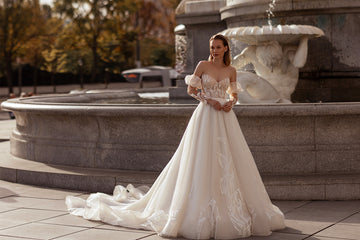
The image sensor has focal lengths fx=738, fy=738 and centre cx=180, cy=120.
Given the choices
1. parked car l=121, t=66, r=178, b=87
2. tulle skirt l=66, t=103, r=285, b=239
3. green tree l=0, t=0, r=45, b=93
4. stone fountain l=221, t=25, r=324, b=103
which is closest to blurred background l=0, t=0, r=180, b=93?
green tree l=0, t=0, r=45, b=93

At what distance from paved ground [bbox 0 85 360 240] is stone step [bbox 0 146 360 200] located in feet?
0.42

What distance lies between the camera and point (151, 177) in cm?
841

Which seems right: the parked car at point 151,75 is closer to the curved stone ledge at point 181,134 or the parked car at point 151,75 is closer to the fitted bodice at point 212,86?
the curved stone ledge at point 181,134

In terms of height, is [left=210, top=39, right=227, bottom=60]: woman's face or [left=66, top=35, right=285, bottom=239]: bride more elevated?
[left=210, top=39, right=227, bottom=60]: woman's face

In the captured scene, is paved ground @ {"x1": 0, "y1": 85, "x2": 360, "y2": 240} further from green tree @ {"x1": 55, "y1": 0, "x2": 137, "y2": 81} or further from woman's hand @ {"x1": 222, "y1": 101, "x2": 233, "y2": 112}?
green tree @ {"x1": 55, "y1": 0, "x2": 137, "y2": 81}

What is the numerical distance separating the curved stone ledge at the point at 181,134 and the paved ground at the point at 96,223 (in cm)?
63

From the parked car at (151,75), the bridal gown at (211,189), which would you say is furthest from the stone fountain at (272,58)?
the parked car at (151,75)

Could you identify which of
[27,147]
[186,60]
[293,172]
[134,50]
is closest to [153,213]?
[293,172]

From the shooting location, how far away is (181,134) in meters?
8.62

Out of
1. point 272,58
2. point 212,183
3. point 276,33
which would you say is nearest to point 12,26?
point 272,58

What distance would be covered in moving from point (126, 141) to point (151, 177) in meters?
0.74

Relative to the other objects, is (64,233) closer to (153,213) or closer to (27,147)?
(153,213)

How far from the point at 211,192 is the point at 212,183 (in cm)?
8

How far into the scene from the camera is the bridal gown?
6.39 m
